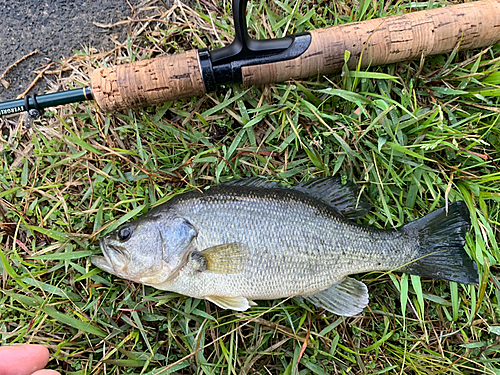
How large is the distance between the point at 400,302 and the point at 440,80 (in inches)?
70.4

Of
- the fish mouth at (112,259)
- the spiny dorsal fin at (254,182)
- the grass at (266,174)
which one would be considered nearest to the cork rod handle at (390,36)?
the grass at (266,174)

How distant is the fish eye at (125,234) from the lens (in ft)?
7.61

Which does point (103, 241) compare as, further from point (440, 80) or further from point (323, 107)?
point (440, 80)

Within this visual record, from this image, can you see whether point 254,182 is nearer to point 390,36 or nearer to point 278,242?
point 278,242

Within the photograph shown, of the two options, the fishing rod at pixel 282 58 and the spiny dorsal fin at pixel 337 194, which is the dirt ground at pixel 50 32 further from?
the spiny dorsal fin at pixel 337 194

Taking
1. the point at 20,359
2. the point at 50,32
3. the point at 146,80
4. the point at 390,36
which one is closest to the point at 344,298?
the point at 390,36

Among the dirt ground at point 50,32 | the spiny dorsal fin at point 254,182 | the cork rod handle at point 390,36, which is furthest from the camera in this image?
the dirt ground at point 50,32

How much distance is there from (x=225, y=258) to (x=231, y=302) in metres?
0.35

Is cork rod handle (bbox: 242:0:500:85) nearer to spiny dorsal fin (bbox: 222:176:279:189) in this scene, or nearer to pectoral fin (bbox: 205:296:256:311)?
spiny dorsal fin (bbox: 222:176:279:189)

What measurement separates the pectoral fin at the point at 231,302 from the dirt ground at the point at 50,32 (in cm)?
226

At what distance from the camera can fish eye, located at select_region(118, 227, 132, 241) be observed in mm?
2321

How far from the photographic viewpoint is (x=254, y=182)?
247cm

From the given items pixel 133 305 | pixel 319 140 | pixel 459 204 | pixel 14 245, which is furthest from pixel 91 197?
pixel 459 204

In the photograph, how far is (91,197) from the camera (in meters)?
2.63
